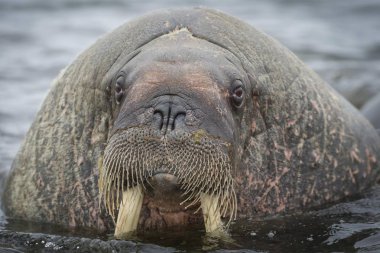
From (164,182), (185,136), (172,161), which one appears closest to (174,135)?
(185,136)

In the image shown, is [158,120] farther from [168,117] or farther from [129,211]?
[129,211]

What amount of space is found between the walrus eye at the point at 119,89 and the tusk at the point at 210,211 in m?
1.03

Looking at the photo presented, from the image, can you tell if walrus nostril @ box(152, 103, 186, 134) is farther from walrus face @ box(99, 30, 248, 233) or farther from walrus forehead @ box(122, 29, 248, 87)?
walrus forehead @ box(122, 29, 248, 87)

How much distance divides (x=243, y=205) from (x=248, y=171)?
0.30 metres

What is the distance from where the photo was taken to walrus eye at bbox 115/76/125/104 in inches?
289

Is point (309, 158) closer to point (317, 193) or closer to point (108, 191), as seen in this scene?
point (317, 193)

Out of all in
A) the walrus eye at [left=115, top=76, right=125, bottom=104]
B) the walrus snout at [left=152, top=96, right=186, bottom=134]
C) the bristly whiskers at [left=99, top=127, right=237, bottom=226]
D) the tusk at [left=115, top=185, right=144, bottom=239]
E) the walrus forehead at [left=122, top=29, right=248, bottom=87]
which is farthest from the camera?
the walrus eye at [left=115, top=76, right=125, bottom=104]

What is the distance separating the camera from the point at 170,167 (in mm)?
6586

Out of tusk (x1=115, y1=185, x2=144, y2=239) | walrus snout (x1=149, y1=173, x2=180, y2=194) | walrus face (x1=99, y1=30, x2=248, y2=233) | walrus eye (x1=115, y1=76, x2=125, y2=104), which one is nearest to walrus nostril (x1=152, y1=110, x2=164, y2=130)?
walrus face (x1=99, y1=30, x2=248, y2=233)

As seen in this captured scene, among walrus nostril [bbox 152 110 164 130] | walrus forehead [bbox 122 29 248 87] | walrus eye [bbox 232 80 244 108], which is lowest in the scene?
walrus nostril [bbox 152 110 164 130]

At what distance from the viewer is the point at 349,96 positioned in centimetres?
1341

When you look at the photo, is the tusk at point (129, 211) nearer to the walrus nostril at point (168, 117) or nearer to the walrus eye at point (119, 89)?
the walrus nostril at point (168, 117)

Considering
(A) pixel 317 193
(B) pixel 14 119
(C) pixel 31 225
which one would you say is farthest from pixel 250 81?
(B) pixel 14 119

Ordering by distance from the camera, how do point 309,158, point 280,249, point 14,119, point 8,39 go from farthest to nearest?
point 8,39
point 14,119
point 309,158
point 280,249
